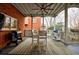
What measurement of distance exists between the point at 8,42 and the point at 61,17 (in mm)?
1673

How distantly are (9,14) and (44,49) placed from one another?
58.2 inches

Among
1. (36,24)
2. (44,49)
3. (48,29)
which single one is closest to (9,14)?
(36,24)

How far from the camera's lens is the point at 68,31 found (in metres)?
6.46

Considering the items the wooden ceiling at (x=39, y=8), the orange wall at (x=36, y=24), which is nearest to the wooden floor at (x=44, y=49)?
the orange wall at (x=36, y=24)

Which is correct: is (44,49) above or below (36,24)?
below

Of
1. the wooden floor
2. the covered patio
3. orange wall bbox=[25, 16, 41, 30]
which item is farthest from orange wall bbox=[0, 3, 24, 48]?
the wooden floor

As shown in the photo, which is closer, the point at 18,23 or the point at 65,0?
the point at 65,0

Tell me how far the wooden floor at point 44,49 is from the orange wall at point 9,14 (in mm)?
393

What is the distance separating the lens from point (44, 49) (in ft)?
21.2

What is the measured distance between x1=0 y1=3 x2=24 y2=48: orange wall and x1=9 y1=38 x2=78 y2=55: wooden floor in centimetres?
39

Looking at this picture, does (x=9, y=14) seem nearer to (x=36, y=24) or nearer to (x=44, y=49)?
(x=36, y=24)
